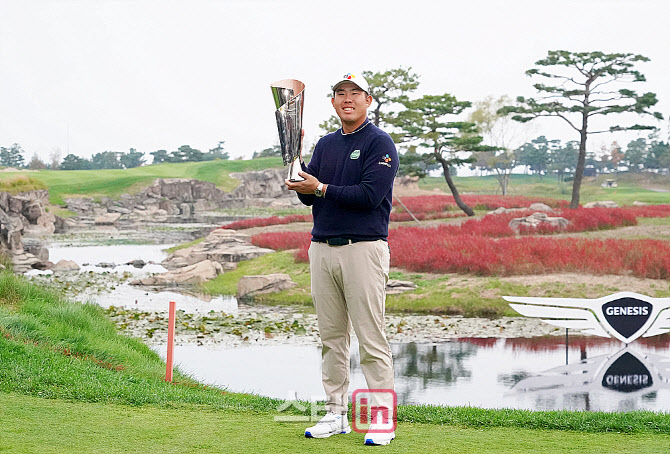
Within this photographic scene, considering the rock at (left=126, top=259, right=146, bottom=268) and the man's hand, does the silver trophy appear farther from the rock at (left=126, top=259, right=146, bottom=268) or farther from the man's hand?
the rock at (left=126, top=259, right=146, bottom=268)

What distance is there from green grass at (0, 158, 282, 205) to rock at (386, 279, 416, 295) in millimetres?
15697

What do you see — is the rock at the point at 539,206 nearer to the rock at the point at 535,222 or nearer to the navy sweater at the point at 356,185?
the rock at the point at 535,222

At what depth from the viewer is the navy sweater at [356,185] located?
2783 mm

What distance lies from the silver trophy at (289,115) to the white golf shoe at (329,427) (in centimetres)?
90

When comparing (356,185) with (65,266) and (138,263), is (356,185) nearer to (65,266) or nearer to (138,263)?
(65,266)

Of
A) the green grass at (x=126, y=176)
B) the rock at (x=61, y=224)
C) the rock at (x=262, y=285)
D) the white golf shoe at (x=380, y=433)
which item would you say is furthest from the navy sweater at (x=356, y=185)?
the green grass at (x=126, y=176)

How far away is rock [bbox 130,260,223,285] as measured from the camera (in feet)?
45.2

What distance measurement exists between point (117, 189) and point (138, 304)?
1952 centimetres

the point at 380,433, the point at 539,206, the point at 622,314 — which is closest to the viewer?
the point at 380,433

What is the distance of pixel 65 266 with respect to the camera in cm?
1556

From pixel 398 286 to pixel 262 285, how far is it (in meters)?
2.11

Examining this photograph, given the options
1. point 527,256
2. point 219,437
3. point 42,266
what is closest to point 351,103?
point 219,437

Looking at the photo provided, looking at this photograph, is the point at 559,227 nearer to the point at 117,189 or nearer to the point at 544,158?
the point at 544,158

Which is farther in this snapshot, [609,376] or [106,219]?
[106,219]
